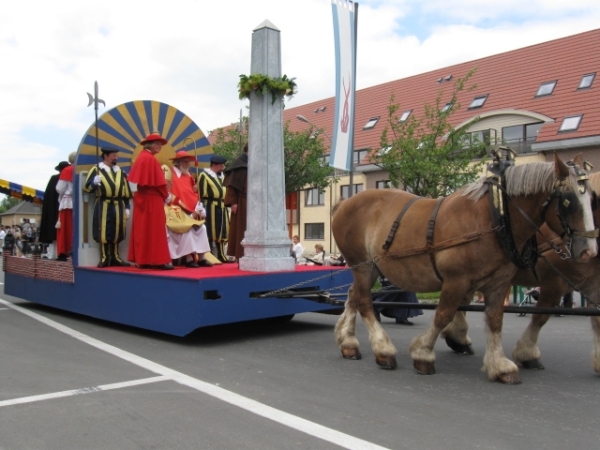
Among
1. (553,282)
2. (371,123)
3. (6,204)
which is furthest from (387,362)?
(6,204)

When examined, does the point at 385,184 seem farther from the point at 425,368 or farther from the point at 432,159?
the point at 425,368

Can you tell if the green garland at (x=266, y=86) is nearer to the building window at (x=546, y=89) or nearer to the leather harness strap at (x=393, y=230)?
the leather harness strap at (x=393, y=230)

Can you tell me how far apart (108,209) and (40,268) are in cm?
187

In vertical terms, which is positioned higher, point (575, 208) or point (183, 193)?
point (183, 193)

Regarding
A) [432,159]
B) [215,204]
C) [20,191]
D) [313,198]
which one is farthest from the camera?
[313,198]

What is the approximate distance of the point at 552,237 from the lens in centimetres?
535

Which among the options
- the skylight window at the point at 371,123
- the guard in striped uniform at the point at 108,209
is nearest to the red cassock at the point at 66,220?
the guard in striped uniform at the point at 108,209

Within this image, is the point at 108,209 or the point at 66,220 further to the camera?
the point at 66,220

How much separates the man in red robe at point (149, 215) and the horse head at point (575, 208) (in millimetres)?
5266

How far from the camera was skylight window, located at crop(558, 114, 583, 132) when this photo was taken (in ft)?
84.5

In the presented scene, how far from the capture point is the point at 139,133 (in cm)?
1021

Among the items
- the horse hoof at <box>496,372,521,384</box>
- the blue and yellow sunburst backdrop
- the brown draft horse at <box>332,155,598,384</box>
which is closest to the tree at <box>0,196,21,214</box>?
the blue and yellow sunburst backdrop

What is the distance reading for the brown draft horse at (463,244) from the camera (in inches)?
188

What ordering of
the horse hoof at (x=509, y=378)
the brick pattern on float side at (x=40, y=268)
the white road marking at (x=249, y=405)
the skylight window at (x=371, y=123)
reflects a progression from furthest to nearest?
the skylight window at (x=371, y=123)
the brick pattern on float side at (x=40, y=268)
the horse hoof at (x=509, y=378)
the white road marking at (x=249, y=405)
